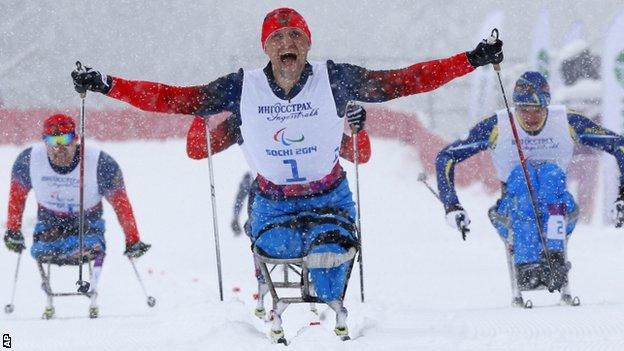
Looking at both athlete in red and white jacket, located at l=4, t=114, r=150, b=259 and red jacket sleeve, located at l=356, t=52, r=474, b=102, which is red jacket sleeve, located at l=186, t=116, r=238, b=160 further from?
athlete in red and white jacket, located at l=4, t=114, r=150, b=259

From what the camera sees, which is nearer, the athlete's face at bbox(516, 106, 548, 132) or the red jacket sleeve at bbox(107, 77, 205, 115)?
the red jacket sleeve at bbox(107, 77, 205, 115)

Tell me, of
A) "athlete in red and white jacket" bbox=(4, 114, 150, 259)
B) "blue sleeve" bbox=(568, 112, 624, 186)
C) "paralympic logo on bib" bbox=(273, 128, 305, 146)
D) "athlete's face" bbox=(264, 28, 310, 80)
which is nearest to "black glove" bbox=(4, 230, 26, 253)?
A: "athlete in red and white jacket" bbox=(4, 114, 150, 259)

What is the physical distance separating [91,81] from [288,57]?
92cm

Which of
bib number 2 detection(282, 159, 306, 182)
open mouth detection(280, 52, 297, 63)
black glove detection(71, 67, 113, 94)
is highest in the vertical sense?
open mouth detection(280, 52, 297, 63)

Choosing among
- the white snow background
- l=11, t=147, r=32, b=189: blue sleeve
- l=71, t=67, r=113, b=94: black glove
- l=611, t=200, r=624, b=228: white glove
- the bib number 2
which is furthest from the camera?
l=11, t=147, r=32, b=189: blue sleeve

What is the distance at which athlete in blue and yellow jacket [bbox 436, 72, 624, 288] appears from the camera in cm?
596

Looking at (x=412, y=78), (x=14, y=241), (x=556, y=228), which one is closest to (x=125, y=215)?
(x=14, y=241)

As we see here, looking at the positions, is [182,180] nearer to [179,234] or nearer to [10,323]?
[179,234]

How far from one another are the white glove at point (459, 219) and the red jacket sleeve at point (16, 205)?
11.6 ft

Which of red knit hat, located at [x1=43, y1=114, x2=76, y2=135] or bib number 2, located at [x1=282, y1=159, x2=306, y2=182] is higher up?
red knit hat, located at [x1=43, y1=114, x2=76, y2=135]

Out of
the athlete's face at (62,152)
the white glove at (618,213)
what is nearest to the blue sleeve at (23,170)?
the athlete's face at (62,152)

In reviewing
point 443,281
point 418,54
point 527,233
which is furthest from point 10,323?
point 418,54

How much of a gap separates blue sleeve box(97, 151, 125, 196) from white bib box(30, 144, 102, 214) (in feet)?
0.11

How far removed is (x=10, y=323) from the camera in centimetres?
607
